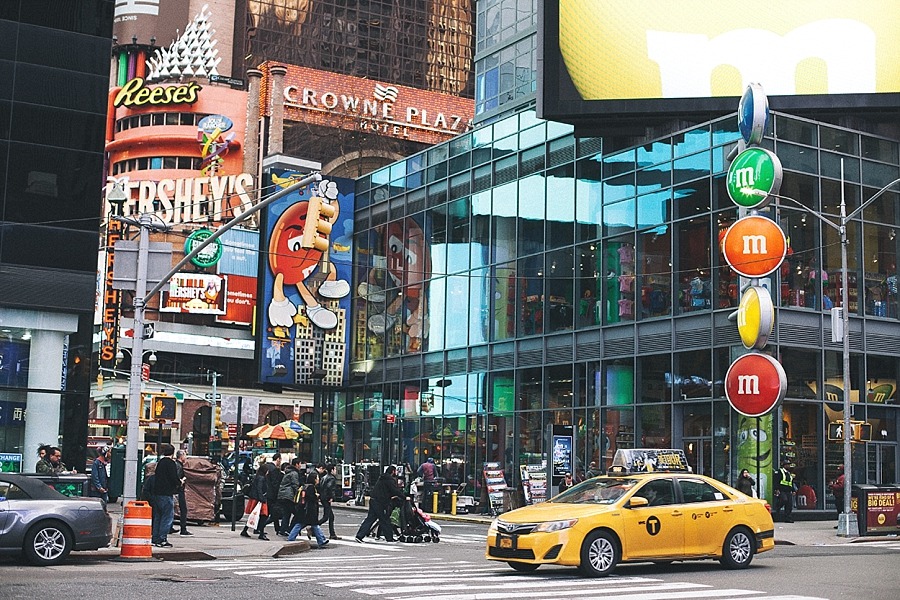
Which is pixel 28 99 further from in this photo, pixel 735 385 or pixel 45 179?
pixel 735 385

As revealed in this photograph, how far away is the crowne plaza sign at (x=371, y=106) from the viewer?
357 ft

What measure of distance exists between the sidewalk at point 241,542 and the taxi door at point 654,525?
761 centimetres

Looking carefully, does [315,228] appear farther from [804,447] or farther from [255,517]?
[255,517]

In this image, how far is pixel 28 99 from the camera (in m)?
29.0

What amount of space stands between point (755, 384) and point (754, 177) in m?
5.62

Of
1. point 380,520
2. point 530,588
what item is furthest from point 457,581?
point 380,520

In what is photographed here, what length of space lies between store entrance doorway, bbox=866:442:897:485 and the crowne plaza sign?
78323 mm

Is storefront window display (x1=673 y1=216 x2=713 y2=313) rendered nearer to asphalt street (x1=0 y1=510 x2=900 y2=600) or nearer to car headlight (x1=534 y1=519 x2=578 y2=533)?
asphalt street (x1=0 y1=510 x2=900 y2=600)

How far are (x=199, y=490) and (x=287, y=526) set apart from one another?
12.3 ft

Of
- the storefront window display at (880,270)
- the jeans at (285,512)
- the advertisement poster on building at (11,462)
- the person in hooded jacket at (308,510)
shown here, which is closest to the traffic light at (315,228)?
the storefront window display at (880,270)

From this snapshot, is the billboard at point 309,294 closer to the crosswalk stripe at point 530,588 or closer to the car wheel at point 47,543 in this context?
the car wheel at point 47,543

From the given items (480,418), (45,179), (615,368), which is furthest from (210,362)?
(45,179)

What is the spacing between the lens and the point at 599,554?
1727 centimetres

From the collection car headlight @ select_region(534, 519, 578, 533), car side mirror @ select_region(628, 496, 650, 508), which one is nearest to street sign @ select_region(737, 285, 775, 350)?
car side mirror @ select_region(628, 496, 650, 508)
